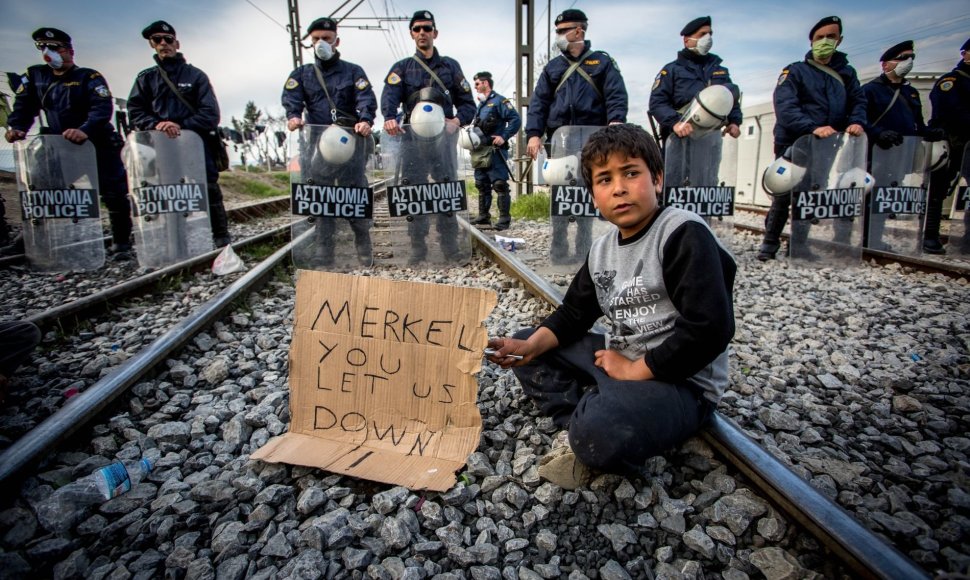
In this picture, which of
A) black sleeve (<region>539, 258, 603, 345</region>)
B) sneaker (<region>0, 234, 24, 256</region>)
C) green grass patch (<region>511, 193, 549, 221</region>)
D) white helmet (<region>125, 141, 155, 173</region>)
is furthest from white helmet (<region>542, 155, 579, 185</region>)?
sneaker (<region>0, 234, 24, 256</region>)

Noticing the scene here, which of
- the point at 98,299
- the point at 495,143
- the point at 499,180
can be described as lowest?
the point at 98,299

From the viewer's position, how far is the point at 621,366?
1689 millimetres

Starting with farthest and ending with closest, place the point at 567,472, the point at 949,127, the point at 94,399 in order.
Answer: the point at 949,127, the point at 94,399, the point at 567,472

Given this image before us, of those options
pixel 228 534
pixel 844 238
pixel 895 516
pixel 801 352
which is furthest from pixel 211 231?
pixel 844 238

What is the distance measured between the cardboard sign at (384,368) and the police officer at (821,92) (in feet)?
15.5

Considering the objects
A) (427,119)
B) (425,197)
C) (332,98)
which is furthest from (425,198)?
(332,98)

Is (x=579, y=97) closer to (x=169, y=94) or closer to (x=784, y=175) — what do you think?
(x=784, y=175)

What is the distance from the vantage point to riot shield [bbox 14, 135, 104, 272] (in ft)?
16.3

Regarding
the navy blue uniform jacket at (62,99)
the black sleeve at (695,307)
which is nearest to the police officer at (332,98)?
the navy blue uniform jacket at (62,99)

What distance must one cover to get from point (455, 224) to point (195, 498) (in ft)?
13.1

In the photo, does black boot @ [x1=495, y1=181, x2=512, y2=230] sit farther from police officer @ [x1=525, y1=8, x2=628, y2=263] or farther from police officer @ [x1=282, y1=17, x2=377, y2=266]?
police officer @ [x1=282, y1=17, x2=377, y2=266]

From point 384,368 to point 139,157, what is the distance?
Result: 4.74 meters

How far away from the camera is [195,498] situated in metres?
1.49

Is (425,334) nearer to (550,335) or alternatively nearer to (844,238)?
(550,335)
